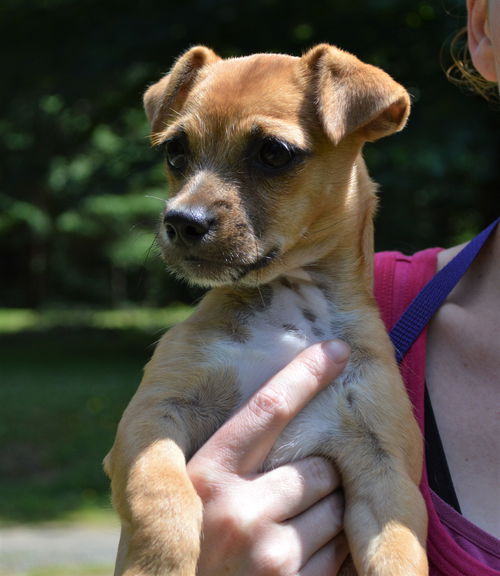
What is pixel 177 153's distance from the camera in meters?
2.88

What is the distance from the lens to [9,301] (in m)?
32.6

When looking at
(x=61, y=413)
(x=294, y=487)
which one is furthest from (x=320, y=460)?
(x=61, y=413)

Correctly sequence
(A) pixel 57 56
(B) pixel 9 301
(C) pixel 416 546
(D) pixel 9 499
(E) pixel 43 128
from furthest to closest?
(B) pixel 9 301 → (E) pixel 43 128 → (A) pixel 57 56 → (D) pixel 9 499 → (C) pixel 416 546

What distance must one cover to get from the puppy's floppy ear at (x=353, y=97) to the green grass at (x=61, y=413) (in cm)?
138

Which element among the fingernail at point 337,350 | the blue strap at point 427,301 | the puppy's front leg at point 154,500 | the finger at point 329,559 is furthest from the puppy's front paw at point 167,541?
the blue strap at point 427,301

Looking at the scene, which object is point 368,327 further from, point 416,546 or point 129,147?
point 129,147

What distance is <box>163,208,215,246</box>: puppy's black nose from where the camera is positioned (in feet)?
8.39

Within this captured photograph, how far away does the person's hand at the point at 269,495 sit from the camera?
2.30 m

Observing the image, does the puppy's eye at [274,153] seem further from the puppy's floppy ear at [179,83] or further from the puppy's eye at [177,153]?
the puppy's floppy ear at [179,83]

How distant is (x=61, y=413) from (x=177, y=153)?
8.84 meters

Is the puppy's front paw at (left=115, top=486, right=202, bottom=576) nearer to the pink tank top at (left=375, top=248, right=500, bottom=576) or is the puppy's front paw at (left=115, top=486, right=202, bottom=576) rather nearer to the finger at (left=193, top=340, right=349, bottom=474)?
the finger at (left=193, top=340, right=349, bottom=474)

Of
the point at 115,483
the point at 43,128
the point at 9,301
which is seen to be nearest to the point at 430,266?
the point at 115,483

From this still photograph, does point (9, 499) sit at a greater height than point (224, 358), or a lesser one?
lesser

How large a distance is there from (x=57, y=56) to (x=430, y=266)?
30.6 feet
